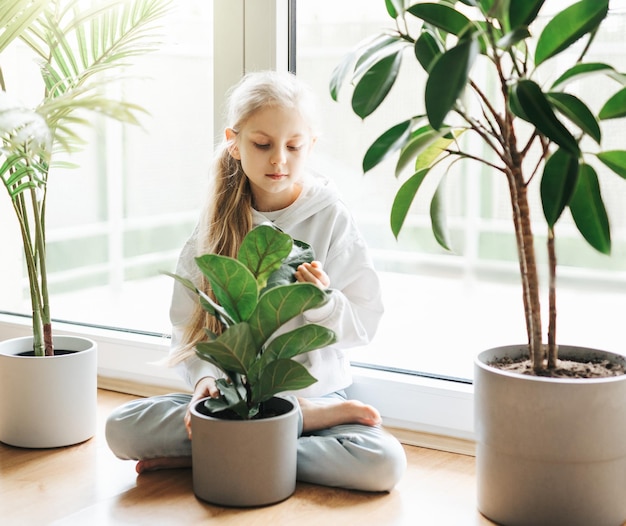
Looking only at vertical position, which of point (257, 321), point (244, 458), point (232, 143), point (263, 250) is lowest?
point (244, 458)

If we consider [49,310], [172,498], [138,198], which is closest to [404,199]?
[172,498]

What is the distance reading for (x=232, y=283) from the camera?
1.56m

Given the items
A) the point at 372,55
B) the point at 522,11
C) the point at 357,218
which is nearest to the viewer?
the point at 522,11

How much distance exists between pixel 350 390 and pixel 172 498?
56cm

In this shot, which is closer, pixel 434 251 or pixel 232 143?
pixel 232 143

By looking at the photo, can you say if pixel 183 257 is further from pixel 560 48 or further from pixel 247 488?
pixel 560 48

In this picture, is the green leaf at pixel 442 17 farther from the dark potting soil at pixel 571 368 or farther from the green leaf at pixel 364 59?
the dark potting soil at pixel 571 368

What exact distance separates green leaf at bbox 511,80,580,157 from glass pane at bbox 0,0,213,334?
1.19 meters

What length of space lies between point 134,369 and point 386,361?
692 millimetres

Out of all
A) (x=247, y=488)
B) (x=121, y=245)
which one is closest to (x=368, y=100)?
(x=247, y=488)

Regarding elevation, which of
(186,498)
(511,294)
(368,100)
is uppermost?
(368,100)

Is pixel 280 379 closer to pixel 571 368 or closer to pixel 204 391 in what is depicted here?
pixel 204 391

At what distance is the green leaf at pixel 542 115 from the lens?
1256 millimetres

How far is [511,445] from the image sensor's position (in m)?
1.50
